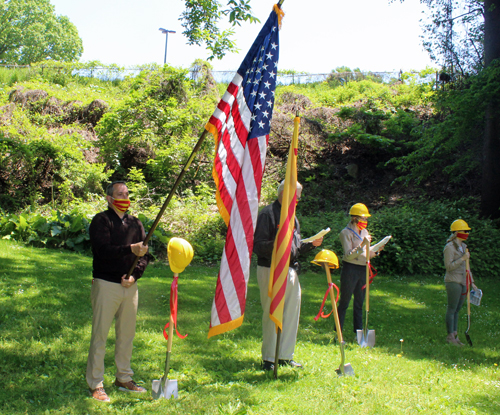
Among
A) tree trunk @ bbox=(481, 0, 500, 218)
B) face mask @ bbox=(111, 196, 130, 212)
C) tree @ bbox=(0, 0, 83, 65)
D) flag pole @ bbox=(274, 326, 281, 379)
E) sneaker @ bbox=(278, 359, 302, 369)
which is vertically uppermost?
tree @ bbox=(0, 0, 83, 65)

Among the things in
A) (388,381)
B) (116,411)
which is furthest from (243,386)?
(388,381)

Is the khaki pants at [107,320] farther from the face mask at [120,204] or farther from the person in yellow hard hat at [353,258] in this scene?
the person in yellow hard hat at [353,258]

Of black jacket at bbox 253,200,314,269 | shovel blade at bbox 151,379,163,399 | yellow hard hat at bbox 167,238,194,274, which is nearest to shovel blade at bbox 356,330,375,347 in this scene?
black jacket at bbox 253,200,314,269

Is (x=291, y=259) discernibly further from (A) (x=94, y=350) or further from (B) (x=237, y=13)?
(B) (x=237, y=13)

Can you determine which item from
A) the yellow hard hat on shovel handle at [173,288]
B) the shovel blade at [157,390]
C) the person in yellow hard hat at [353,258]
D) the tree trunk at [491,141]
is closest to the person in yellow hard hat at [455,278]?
the person in yellow hard hat at [353,258]

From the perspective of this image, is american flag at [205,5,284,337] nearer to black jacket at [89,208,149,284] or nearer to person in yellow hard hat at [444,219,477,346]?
black jacket at [89,208,149,284]

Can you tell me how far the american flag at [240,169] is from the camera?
4.51 m

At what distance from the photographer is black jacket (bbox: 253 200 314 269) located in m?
5.16

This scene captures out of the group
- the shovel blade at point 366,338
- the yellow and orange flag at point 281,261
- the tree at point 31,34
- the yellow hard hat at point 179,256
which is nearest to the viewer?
the yellow hard hat at point 179,256

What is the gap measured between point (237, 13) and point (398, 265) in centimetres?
813

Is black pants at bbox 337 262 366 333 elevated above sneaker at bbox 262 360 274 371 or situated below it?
above

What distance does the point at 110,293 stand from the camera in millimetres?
4305

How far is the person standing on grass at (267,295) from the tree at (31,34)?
55.6 m

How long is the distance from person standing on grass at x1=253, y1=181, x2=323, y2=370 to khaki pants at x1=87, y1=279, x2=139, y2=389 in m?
1.51
